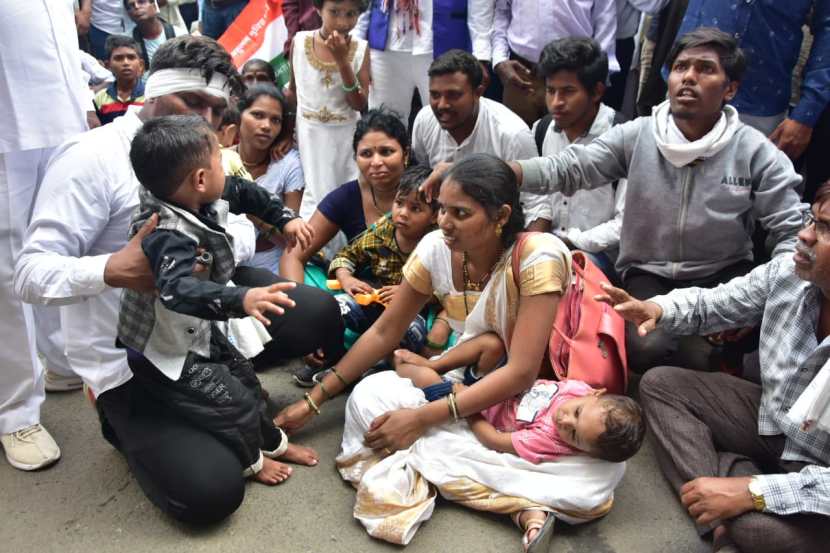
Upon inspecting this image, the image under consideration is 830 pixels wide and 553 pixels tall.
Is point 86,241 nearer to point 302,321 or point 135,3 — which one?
point 302,321

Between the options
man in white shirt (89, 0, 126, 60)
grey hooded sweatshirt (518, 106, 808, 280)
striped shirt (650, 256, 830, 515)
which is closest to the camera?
striped shirt (650, 256, 830, 515)

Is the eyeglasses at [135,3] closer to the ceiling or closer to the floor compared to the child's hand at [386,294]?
closer to the ceiling

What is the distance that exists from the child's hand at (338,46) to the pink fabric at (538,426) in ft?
7.06

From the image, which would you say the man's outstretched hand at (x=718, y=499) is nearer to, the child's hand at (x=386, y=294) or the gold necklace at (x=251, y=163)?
the child's hand at (x=386, y=294)

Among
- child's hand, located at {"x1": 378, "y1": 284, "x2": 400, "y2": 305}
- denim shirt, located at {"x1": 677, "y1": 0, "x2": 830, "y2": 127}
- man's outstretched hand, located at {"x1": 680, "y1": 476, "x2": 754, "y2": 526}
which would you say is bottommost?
child's hand, located at {"x1": 378, "y1": 284, "x2": 400, "y2": 305}

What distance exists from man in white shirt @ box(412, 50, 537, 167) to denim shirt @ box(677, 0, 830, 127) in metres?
0.94

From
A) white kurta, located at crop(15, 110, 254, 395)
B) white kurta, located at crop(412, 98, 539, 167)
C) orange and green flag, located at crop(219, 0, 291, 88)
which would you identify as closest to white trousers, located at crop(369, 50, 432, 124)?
white kurta, located at crop(412, 98, 539, 167)

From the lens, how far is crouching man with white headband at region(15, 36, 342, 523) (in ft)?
6.64

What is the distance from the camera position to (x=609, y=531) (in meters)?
2.19

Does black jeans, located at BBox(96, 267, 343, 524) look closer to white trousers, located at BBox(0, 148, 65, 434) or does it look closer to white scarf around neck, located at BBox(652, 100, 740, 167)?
white trousers, located at BBox(0, 148, 65, 434)

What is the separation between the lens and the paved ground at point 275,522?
2103mm

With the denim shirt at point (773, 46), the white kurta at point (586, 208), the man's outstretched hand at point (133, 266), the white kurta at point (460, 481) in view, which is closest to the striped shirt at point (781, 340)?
the white kurta at point (460, 481)

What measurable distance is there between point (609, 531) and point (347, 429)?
94cm

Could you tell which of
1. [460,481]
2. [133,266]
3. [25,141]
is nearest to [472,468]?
[460,481]
